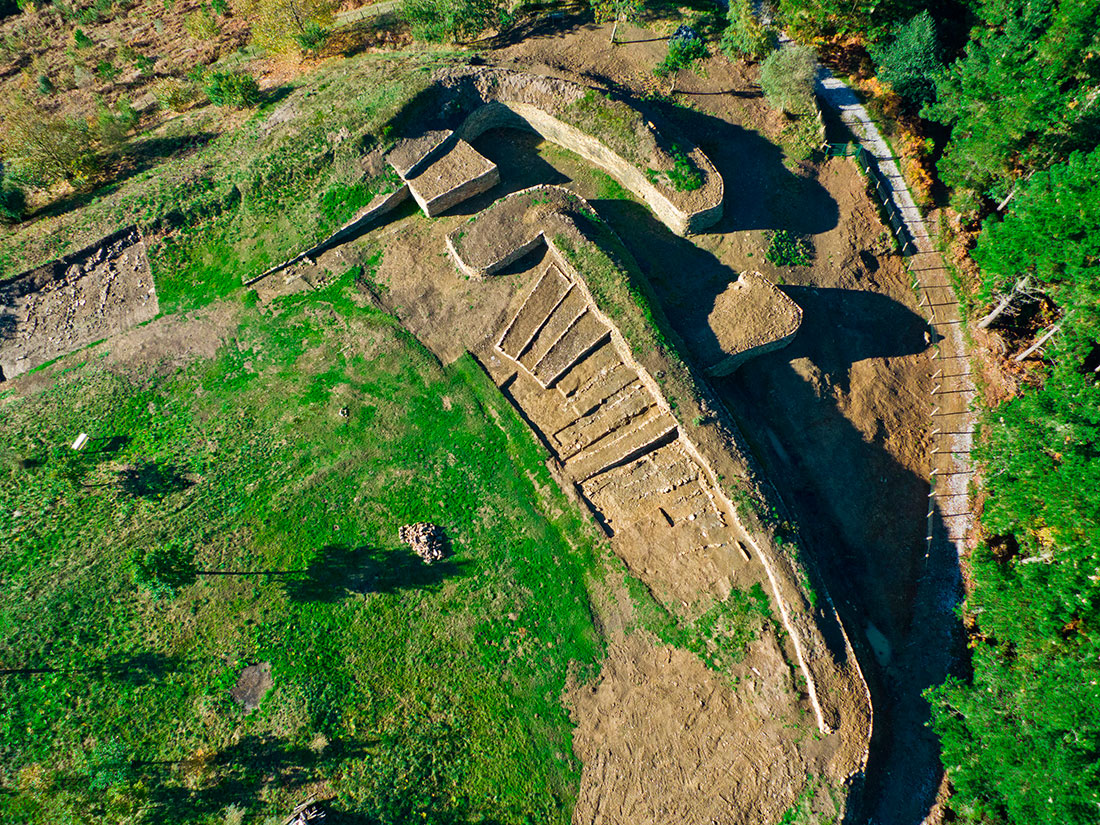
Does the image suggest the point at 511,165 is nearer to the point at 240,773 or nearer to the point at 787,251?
the point at 787,251

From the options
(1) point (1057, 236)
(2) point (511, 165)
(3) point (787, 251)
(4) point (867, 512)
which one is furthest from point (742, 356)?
(2) point (511, 165)

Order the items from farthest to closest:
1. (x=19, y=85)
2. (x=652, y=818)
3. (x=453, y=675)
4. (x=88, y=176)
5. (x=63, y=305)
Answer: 1. (x=19, y=85)
2. (x=88, y=176)
3. (x=63, y=305)
4. (x=453, y=675)
5. (x=652, y=818)

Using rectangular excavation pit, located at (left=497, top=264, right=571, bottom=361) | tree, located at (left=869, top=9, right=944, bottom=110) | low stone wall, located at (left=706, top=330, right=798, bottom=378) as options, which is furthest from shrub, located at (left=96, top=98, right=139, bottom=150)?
tree, located at (left=869, top=9, right=944, bottom=110)

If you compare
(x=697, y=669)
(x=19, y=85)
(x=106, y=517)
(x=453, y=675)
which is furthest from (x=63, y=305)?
(x=697, y=669)

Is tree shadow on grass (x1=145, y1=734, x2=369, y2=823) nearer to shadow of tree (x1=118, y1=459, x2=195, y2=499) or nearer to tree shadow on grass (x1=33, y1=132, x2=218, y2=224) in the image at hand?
shadow of tree (x1=118, y1=459, x2=195, y2=499)

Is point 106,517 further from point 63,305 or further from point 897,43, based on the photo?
point 897,43

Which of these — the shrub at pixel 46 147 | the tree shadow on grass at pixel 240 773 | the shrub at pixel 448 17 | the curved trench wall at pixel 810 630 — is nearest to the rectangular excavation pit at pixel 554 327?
the curved trench wall at pixel 810 630
